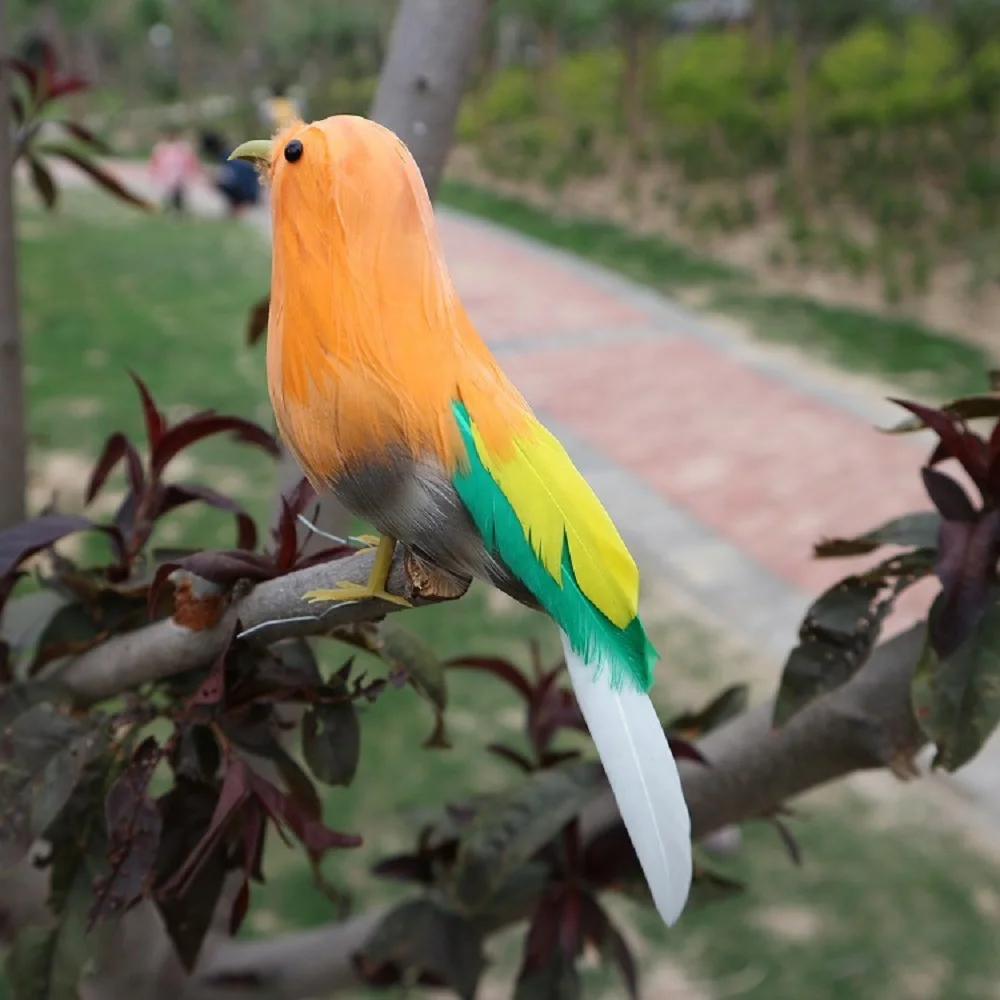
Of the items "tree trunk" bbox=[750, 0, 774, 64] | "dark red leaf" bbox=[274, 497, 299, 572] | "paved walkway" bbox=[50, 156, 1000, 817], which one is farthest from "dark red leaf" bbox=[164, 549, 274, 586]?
"tree trunk" bbox=[750, 0, 774, 64]

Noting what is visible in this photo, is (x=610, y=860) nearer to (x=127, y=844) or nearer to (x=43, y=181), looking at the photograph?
(x=127, y=844)

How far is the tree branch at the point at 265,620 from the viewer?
2.07 feet

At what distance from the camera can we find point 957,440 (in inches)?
34.7

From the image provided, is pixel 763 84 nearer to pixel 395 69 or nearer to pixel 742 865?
pixel 742 865

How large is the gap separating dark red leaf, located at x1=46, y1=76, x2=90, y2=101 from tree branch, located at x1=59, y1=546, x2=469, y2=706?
2.81 ft

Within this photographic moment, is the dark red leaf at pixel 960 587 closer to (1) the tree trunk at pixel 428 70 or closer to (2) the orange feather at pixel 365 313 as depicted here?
(2) the orange feather at pixel 365 313

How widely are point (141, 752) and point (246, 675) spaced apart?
0.36ft

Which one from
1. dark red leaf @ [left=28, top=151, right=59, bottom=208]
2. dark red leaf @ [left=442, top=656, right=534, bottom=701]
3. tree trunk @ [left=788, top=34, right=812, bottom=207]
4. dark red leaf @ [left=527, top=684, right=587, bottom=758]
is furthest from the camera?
tree trunk @ [left=788, top=34, right=812, bottom=207]

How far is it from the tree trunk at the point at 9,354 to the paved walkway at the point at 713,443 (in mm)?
1919

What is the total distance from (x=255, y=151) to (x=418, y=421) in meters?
0.21

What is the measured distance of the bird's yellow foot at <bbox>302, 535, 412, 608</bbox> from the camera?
611 mm

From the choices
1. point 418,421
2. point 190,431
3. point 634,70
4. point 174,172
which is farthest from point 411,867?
point 634,70

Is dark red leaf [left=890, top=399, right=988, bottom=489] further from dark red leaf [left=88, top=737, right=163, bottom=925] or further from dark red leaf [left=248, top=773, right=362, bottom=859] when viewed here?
dark red leaf [left=88, top=737, right=163, bottom=925]

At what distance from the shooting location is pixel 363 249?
1.91 ft
